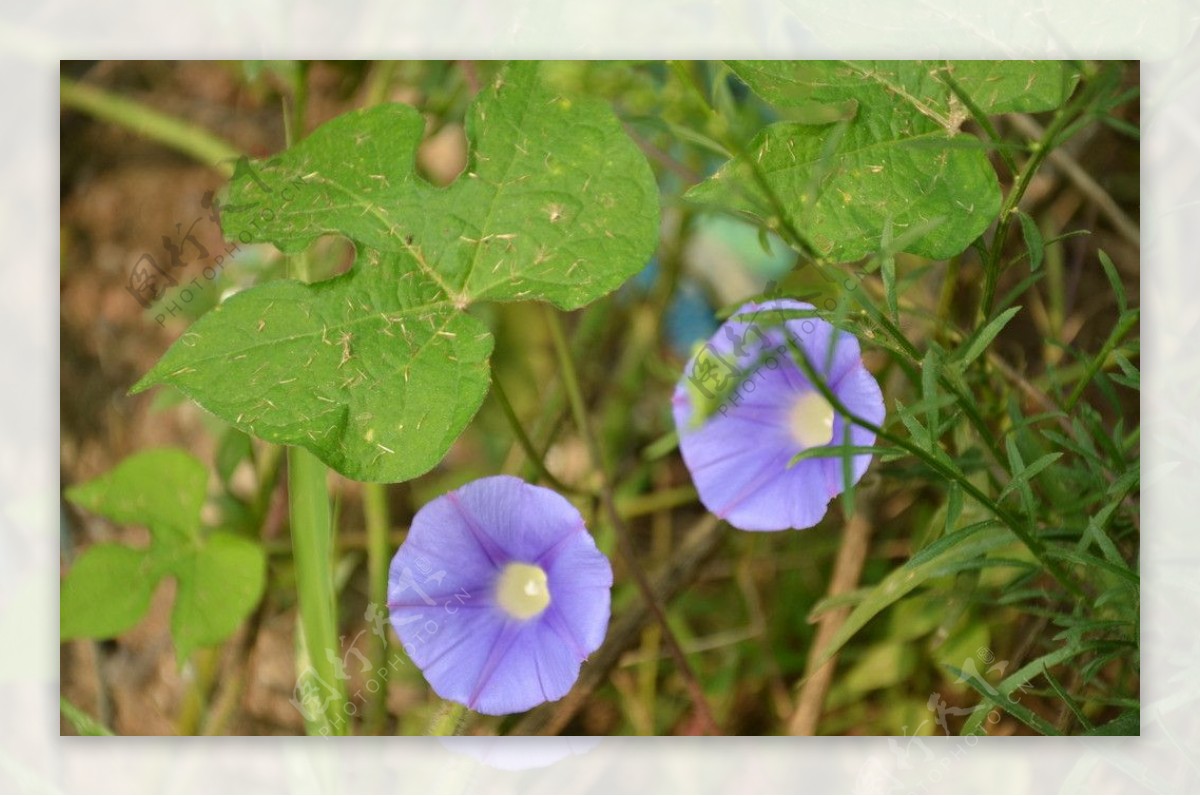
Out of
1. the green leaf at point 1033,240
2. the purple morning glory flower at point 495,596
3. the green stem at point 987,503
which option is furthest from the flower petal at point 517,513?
the green leaf at point 1033,240

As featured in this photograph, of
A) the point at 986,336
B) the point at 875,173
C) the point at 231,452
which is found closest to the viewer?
the point at 986,336

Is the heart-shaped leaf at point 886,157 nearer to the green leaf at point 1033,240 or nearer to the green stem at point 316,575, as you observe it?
the green leaf at point 1033,240

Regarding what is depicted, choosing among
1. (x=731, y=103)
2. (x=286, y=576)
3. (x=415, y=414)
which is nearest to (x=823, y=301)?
Answer: (x=731, y=103)

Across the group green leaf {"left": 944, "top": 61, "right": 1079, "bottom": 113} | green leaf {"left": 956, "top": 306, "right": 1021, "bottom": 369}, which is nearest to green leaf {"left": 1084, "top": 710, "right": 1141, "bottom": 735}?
green leaf {"left": 956, "top": 306, "right": 1021, "bottom": 369}

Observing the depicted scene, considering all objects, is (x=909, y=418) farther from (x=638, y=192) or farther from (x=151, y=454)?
(x=151, y=454)

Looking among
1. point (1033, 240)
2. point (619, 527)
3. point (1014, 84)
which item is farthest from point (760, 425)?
point (1014, 84)

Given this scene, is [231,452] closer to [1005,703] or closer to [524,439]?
[524,439]

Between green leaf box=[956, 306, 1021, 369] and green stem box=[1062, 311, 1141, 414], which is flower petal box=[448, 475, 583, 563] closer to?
green leaf box=[956, 306, 1021, 369]

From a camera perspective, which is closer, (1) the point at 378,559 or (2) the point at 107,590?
(2) the point at 107,590
